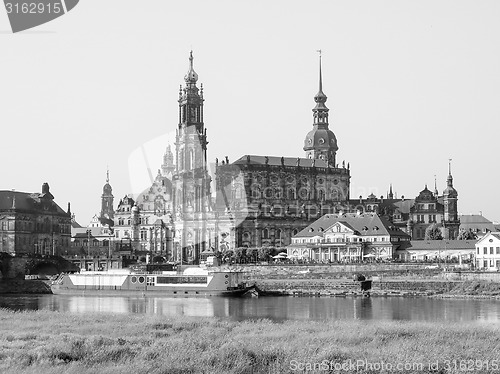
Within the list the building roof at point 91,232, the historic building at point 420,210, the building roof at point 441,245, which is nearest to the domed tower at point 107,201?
the building roof at point 91,232

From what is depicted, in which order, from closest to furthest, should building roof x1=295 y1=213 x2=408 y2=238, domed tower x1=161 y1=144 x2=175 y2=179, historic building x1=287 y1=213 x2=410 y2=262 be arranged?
historic building x1=287 y1=213 x2=410 y2=262
building roof x1=295 y1=213 x2=408 y2=238
domed tower x1=161 y1=144 x2=175 y2=179

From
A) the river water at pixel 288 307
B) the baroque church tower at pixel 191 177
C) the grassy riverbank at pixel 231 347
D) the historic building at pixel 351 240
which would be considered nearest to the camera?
the grassy riverbank at pixel 231 347

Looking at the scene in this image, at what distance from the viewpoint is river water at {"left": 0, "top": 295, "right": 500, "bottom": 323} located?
60.4m

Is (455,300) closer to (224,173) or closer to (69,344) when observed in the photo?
(69,344)

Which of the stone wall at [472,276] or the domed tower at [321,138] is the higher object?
the domed tower at [321,138]

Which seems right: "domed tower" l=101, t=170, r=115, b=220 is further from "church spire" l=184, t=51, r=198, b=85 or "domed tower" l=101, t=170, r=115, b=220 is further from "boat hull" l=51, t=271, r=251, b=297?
"boat hull" l=51, t=271, r=251, b=297

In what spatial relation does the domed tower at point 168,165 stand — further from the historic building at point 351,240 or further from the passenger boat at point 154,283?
the passenger boat at point 154,283

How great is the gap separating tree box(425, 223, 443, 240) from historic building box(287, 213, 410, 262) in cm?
1068

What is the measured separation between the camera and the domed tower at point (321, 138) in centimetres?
14925

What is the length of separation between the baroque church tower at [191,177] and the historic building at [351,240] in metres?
19.5

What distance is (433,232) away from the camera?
428 ft

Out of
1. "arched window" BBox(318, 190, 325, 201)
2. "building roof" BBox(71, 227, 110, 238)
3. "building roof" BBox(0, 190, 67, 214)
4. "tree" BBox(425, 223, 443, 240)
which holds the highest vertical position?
"arched window" BBox(318, 190, 325, 201)

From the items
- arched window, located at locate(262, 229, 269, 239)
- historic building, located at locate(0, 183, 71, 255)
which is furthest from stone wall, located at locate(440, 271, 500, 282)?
historic building, located at locate(0, 183, 71, 255)

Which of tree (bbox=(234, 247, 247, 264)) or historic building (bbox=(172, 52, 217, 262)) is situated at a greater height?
historic building (bbox=(172, 52, 217, 262))
